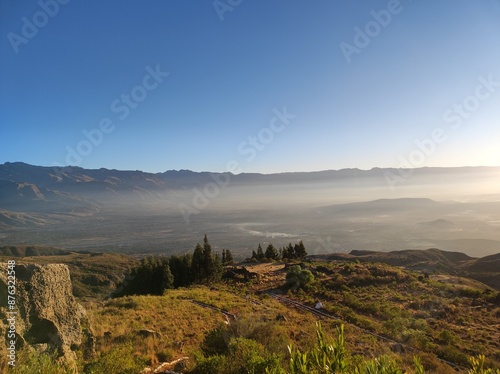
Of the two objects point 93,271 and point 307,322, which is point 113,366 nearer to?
point 307,322

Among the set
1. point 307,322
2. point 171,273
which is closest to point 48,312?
point 307,322

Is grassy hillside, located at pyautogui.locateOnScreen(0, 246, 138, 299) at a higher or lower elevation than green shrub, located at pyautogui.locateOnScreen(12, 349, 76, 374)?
lower

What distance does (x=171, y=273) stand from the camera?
3681cm

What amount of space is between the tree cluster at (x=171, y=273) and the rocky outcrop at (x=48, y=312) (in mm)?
24218

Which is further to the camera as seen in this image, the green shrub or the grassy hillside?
→ the grassy hillside

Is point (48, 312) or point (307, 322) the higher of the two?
point (48, 312)

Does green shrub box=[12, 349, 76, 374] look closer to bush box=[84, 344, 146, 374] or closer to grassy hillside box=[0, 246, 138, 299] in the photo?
bush box=[84, 344, 146, 374]

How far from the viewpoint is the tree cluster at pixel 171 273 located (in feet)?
104

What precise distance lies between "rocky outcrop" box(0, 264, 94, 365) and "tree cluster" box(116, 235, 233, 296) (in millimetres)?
24218

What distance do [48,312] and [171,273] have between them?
31197mm

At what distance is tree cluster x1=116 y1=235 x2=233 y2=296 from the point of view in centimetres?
3181

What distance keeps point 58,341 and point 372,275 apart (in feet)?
114

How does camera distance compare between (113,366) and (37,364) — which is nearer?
(37,364)

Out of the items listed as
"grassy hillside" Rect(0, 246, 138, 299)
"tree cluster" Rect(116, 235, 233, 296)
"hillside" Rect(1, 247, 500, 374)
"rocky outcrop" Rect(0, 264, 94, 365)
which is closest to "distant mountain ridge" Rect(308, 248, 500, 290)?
"hillside" Rect(1, 247, 500, 374)
